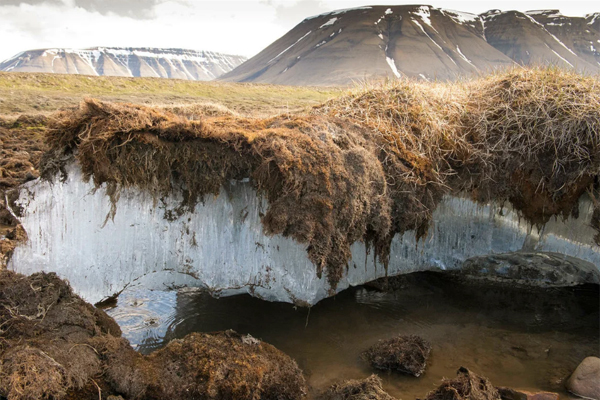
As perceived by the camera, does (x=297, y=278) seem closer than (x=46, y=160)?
No

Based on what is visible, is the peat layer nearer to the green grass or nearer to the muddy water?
the muddy water

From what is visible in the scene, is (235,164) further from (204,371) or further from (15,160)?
(15,160)

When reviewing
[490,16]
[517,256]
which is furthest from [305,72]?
[517,256]

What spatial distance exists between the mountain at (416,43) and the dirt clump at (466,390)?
393 feet

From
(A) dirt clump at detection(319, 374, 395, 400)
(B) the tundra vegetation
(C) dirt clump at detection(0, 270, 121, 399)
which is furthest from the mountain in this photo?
(A) dirt clump at detection(319, 374, 395, 400)

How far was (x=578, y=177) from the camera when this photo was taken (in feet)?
20.4

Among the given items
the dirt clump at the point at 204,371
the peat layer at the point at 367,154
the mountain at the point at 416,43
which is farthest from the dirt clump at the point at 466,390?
the mountain at the point at 416,43

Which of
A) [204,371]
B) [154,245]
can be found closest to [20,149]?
[154,245]

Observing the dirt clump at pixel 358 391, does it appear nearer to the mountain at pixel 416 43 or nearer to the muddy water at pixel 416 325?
the muddy water at pixel 416 325

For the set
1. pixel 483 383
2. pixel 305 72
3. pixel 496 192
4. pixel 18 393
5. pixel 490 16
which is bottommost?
pixel 483 383

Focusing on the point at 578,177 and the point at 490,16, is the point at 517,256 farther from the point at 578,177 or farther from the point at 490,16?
the point at 490,16

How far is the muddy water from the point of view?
5.47 m

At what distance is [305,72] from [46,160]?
144200mm

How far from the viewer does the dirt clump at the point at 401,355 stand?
539 centimetres
